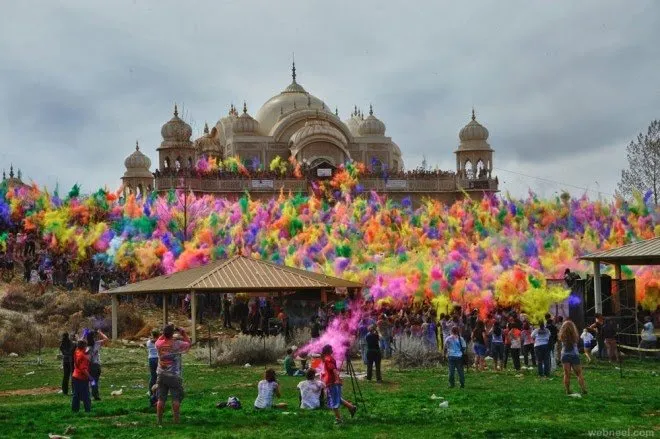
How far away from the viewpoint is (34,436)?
12.8 meters

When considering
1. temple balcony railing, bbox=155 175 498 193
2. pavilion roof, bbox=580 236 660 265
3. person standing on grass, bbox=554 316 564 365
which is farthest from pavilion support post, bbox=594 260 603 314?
temple balcony railing, bbox=155 175 498 193

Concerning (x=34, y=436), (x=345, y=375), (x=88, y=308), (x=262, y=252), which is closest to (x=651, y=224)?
(x=262, y=252)

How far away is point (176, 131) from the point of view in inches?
2633

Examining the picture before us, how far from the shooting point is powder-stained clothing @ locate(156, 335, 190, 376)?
44.1 ft

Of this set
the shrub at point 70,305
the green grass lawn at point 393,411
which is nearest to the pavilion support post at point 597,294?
the green grass lawn at point 393,411

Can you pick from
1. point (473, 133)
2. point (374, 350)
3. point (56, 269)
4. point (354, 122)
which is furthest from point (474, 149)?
point (374, 350)

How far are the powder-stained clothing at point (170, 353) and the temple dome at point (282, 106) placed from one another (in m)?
60.3

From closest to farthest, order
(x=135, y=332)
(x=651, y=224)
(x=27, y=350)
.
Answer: (x=27, y=350)
(x=135, y=332)
(x=651, y=224)

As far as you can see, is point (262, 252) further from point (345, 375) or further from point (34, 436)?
point (34, 436)

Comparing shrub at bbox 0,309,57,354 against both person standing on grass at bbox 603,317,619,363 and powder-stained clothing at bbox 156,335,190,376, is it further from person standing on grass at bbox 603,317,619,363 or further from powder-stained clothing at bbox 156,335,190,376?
powder-stained clothing at bbox 156,335,190,376

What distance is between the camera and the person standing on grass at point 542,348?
19203 mm

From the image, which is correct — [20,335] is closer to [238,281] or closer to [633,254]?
[238,281]

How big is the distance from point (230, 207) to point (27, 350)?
75.5ft

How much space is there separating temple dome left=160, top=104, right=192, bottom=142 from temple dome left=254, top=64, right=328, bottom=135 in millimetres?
8151
